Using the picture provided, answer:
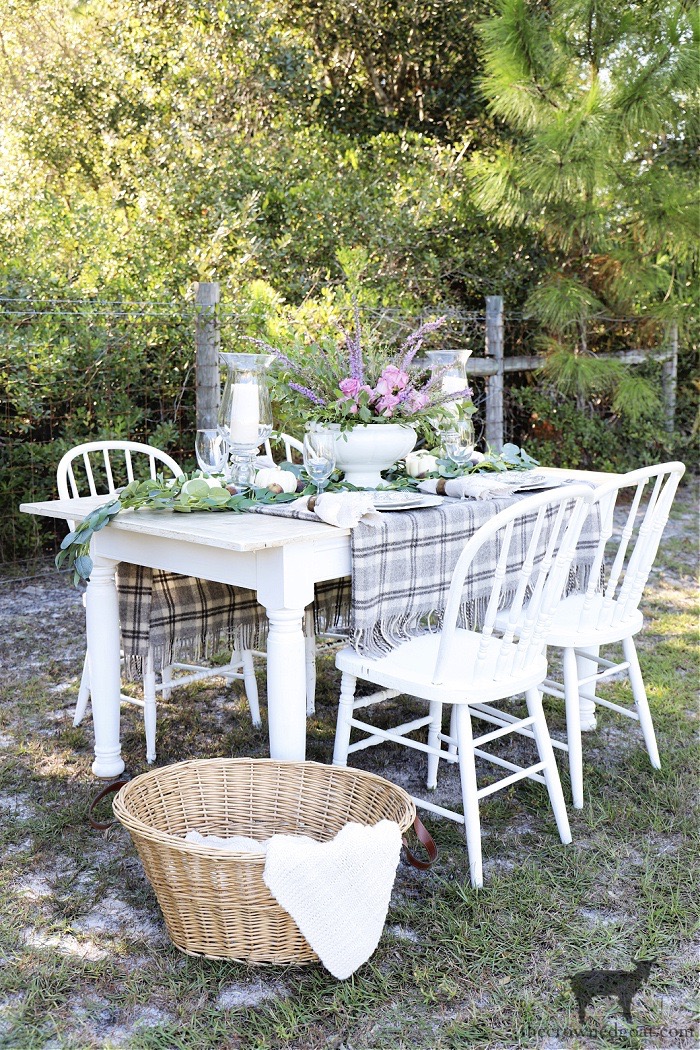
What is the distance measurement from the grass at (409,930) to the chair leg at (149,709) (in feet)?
0.19

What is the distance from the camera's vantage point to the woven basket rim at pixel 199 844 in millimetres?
1646

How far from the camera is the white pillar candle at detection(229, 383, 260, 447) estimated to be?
7.68ft

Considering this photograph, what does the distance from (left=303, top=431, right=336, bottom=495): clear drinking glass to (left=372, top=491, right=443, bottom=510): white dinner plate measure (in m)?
0.13

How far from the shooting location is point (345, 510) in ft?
6.72

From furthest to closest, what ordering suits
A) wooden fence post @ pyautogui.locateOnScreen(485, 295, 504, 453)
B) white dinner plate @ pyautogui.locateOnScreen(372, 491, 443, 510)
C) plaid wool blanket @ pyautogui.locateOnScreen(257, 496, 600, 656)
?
wooden fence post @ pyautogui.locateOnScreen(485, 295, 504, 453) < white dinner plate @ pyautogui.locateOnScreen(372, 491, 443, 510) < plaid wool blanket @ pyautogui.locateOnScreen(257, 496, 600, 656)

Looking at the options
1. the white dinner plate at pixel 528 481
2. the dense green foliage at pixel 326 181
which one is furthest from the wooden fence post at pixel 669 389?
the white dinner plate at pixel 528 481

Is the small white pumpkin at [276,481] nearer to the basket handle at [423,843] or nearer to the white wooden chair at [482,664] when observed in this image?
the white wooden chair at [482,664]

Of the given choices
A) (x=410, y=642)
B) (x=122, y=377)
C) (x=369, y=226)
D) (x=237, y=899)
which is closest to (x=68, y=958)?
(x=237, y=899)

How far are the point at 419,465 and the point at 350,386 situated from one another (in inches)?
16.0

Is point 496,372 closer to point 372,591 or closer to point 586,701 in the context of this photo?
point 586,701

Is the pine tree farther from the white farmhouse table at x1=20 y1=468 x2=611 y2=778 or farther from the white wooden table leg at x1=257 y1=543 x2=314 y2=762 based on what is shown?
the white wooden table leg at x1=257 y1=543 x2=314 y2=762

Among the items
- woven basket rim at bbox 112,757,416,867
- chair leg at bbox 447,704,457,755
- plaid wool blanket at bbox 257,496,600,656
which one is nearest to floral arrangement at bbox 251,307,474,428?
plaid wool blanket at bbox 257,496,600,656

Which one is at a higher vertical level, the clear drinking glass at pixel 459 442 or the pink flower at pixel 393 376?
the pink flower at pixel 393 376

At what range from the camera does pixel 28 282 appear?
14.8ft
